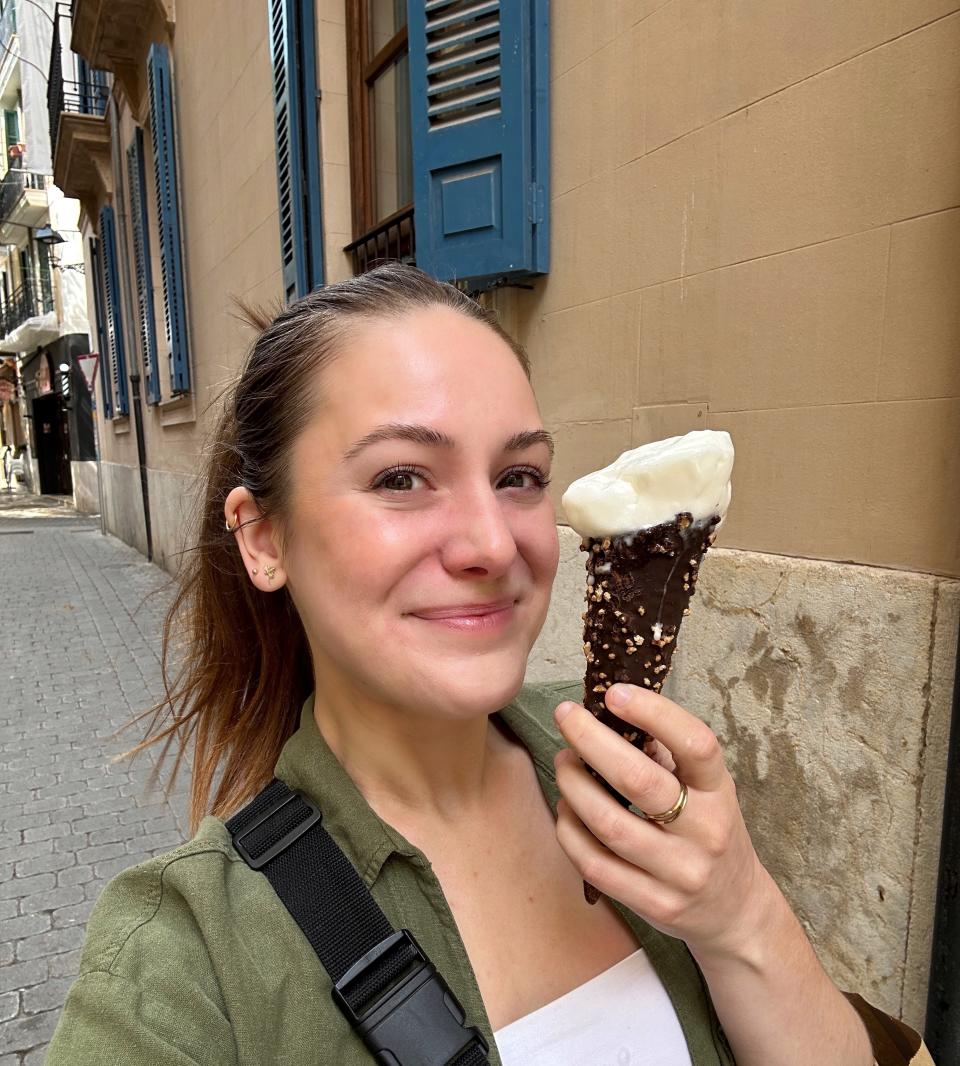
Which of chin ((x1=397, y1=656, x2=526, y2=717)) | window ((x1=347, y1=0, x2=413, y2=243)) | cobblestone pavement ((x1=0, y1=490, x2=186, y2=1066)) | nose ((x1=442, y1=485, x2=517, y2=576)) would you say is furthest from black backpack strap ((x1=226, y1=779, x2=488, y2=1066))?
window ((x1=347, y1=0, x2=413, y2=243))

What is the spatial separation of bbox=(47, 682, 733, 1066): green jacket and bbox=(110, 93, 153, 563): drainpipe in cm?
1271

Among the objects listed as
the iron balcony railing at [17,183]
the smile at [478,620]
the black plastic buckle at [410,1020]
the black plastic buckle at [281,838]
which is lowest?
the black plastic buckle at [410,1020]

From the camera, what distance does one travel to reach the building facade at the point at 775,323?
7.06 ft

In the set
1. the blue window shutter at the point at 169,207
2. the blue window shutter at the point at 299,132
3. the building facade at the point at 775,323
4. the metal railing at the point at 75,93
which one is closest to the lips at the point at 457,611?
the building facade at the point at 775,323

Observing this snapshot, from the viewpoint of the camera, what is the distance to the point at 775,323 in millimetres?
2539

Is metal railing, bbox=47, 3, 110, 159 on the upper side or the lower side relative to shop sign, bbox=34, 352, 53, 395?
upper

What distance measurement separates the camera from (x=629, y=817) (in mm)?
1035

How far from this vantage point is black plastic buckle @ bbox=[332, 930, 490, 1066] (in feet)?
3.37

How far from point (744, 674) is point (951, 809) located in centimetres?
76

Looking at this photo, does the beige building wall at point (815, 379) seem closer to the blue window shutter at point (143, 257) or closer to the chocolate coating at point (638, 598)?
the chocolate coating at point (638, 598)

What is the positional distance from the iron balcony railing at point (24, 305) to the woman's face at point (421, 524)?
28.6 meters

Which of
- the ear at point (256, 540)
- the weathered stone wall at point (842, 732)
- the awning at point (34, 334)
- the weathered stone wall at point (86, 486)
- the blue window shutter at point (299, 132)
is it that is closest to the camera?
the ear at point (256, 540)

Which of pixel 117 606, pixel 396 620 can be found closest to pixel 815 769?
pixel 396 620

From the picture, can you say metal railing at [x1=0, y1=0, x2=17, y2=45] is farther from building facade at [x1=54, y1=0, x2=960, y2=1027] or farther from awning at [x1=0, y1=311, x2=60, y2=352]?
building facade at [x1=54, y1=0, x2=960, y2=1027]
